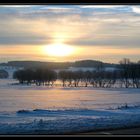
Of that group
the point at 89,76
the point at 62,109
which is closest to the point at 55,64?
the point at 89,76

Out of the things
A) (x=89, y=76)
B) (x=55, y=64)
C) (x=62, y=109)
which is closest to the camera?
(x=55, y=64)

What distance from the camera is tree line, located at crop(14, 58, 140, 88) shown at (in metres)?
4.23

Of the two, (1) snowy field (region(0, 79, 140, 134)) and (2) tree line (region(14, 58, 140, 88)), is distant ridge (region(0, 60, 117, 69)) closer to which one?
(2) tree line (region(14, 58, 140, 88))

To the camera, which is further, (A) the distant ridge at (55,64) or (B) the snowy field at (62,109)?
(B) the snowy field at (62,109)

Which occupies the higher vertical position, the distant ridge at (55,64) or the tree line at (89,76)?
the distant ridge at (55,64)

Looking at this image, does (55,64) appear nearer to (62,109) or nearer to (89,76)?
(89,76)

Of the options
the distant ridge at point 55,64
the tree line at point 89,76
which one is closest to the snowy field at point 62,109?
the tree line at point 89,76

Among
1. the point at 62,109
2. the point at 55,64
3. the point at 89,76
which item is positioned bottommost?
the point at 62,109

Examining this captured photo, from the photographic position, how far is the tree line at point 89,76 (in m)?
4.23

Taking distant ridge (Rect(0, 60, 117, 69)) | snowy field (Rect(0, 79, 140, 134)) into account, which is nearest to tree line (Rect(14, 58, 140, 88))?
distant ridge (Rect(0, 60, 117, 69))

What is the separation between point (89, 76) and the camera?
17.7ft

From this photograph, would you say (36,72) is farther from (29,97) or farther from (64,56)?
(29,97)

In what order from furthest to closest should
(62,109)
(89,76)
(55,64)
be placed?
(62,109)
(89,76)
(55,64)

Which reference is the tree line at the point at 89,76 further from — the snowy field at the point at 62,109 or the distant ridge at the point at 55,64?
the snowy field at the point at 62,109
